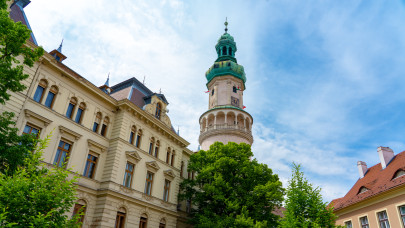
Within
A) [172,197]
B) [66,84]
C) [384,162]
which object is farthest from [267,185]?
[66,84]

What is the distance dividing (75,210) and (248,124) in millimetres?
28200

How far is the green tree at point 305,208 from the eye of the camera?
65.4 feet

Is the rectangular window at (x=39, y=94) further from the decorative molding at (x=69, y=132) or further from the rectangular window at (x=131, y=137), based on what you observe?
the rectangular window at (x=131, y=137)

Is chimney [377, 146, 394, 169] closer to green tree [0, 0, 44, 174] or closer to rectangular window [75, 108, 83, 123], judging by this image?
rectangular window [75, 108, 83, 123]

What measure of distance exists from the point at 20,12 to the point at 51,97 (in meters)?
7.44

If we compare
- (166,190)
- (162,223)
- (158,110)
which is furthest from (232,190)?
(158,110)

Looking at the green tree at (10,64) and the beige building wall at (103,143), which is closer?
the green tree at (10,64)

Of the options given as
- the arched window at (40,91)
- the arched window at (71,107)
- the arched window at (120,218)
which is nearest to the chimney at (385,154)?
the arched window at (120,218)

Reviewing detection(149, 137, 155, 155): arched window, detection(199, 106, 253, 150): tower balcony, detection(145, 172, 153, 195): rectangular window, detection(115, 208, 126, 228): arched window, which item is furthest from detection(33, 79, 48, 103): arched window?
detection(199, 106, 253, 150): tower balcony

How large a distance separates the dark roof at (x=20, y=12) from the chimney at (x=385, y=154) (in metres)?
34.4

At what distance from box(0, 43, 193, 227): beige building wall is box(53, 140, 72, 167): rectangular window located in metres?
0.29

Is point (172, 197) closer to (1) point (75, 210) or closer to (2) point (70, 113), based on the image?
(1) point (75, 210)

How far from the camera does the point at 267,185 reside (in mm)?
24984

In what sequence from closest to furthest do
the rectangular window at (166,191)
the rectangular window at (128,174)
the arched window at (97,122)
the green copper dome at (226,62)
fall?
the arched window at (97,122), the rectangular window at (128,174), the rectangular window at (166,191), the green copper dome at (226,62)
